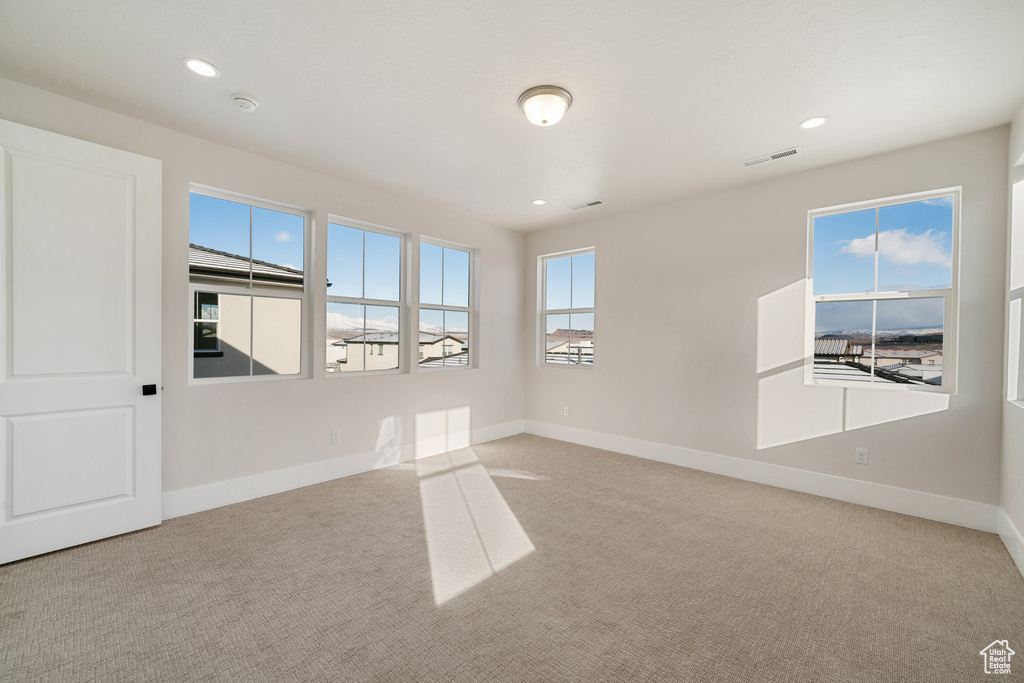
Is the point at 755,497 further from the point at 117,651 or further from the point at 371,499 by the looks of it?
the point at 117,651

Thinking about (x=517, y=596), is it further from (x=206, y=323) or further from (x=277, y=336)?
(x=206, y=323)

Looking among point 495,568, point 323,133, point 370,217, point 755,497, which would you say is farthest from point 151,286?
point 755,497

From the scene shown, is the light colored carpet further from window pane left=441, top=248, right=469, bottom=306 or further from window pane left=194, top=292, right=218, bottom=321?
window pane left=441, top=248, right=469, bottom=306

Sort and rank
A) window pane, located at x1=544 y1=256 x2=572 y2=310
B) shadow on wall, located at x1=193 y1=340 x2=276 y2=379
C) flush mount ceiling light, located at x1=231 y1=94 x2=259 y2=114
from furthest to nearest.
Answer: window pane, located at x1=544 y1=256 x2=572 y2=310, shadow on wall, located at x1=193 y1=340 x2=276 y2=379, flush mount ceiling light, located at x1=231 y1=94 x2=259 y2=114

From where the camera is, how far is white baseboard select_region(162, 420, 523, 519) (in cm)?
302

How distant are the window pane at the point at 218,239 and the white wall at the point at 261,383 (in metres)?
0.15

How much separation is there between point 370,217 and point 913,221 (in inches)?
182

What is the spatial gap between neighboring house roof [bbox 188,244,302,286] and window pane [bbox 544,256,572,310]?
314 cm

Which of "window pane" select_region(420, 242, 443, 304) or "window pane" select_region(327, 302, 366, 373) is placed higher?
"window pane" select_region(420, 242, 443, 304)

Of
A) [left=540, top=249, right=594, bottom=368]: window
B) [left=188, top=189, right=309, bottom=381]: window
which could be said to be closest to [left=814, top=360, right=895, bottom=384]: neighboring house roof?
[left=540, top=249, right=594, bottom=368]: window

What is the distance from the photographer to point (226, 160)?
3.23 metres

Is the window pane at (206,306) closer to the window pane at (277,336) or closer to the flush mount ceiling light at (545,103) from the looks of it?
the window pane at (277,336)

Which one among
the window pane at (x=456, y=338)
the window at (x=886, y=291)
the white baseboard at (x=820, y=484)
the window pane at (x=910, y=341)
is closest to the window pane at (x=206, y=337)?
the window pane at (x=456, y=338)

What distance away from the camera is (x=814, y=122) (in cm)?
276
